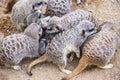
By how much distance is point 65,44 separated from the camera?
2.70 metres

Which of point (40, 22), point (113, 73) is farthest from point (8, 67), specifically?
point (113, 73)

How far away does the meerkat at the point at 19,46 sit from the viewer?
2.69m

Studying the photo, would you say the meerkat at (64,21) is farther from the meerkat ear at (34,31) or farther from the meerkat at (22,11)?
the meerkat at (22,11)

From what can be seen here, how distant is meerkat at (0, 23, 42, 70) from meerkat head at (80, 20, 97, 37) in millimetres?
347

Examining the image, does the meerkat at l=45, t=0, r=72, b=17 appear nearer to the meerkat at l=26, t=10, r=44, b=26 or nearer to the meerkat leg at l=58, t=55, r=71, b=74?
the meerkat at l=26, t=10, r=44, b=26

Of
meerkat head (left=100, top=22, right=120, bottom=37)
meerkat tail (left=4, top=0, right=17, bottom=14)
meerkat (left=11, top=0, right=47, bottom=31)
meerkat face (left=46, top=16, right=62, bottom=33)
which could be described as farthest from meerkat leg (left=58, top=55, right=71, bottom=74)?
meerkat tail (left=4, top=0, right=17, bottom=14)

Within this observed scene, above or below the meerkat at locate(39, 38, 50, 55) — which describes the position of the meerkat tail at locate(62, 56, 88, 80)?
below

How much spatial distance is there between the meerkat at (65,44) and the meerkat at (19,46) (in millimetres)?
96

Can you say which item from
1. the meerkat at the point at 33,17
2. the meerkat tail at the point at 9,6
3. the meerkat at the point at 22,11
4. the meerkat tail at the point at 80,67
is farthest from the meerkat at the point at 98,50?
the meerkat tail at the point at 9,6

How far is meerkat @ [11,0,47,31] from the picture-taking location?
118 inches

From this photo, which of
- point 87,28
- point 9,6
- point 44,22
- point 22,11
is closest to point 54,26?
point 44,22

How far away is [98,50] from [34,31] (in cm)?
53

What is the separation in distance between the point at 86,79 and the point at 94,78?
0.21 feet

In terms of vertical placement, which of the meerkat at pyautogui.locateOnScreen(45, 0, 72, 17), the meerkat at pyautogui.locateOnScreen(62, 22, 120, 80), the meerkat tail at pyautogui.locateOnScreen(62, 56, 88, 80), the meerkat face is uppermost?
the meerkat at pyautogui.locateOnScreen(45, 0, 72, 17)
